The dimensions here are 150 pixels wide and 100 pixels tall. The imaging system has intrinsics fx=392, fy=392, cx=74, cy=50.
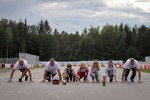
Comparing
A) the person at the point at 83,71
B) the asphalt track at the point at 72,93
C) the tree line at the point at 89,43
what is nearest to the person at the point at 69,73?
the person at the point at 83,71

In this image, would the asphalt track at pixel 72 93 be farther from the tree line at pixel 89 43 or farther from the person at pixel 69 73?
the tree line at pixel 89 43

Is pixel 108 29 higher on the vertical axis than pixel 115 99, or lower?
higher

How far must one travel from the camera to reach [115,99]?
37.4 feet

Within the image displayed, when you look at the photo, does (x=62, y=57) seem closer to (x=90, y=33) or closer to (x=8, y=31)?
(x=90, y=33)

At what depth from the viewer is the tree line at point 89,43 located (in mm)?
144500

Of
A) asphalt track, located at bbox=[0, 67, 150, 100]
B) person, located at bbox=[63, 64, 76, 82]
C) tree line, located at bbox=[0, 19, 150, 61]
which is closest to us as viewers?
asphalt track, located at bbox=[0, 67, 150, 100]

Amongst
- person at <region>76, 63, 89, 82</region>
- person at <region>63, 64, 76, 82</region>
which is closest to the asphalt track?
person at <region>63, 64, 76, 82</region>

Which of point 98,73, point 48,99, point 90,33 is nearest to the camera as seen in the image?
point 48,99

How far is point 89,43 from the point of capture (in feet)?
527

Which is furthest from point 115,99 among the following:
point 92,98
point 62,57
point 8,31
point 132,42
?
point 62,57

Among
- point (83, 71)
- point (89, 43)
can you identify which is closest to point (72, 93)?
point (83, 71)

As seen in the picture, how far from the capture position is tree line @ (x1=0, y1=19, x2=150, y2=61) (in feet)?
474

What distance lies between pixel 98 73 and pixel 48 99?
32.0ft

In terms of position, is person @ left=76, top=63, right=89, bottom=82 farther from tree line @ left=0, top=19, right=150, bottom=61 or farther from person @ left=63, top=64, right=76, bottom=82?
tree line @ left=0, top=19, right=150, bottom=61
